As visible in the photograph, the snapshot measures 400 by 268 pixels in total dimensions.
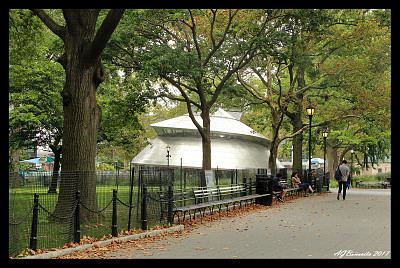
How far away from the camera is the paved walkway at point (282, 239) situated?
888cm

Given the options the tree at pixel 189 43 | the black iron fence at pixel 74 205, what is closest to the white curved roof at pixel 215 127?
the tree at pixel 189 43

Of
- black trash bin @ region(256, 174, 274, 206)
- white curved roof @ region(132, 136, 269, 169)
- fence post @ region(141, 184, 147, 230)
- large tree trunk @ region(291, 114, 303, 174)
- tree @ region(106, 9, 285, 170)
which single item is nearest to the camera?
fence post @ region(141, 184, 147, 230)

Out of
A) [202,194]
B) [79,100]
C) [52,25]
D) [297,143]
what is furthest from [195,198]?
[297,143]

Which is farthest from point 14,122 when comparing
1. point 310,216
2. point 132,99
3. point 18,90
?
point 310,216

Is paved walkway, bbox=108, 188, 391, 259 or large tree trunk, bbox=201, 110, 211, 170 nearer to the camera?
paved walkway, bbox=108, 188, 391, 259

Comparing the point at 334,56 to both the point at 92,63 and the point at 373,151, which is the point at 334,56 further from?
the point at 92,63

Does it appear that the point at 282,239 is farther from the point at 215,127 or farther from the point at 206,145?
the point at 215,127

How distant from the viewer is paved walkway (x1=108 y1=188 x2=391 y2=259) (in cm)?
888

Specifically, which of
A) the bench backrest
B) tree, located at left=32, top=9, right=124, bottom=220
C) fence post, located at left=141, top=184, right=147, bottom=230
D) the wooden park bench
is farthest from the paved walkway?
tree, located at left=32, top=9, right=124, bottom=220

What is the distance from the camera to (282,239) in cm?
1066

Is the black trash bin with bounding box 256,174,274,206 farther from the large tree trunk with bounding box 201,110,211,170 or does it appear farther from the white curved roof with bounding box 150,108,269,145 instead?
the white curved roof with bounding box 150,108,269,145

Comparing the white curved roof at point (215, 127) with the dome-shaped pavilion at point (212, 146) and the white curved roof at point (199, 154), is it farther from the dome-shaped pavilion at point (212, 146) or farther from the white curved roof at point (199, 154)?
the white curved roof at point (199, 154)

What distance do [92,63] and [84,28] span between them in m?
1.09

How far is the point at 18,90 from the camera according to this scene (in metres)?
28.4
